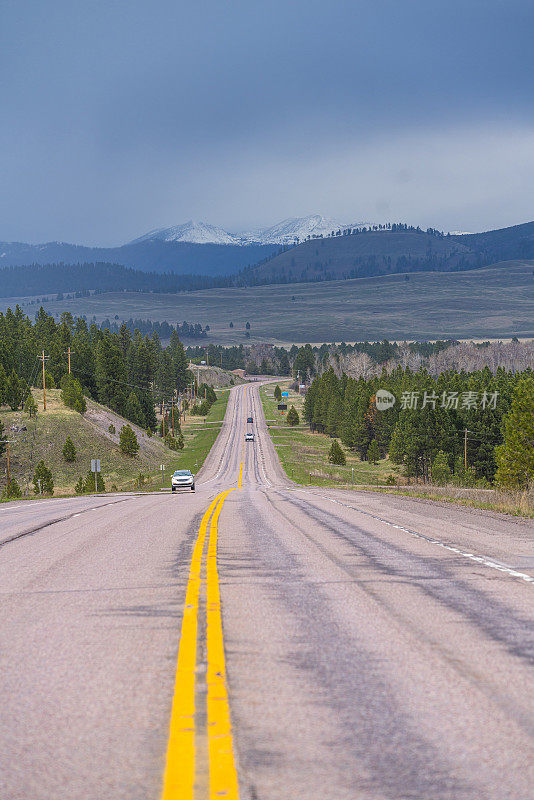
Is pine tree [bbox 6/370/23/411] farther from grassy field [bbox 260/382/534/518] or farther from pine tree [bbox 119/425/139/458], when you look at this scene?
grassy field [bbox 260/382/534/518]

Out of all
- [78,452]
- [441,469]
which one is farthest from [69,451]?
[441,469]

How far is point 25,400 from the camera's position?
89.1 metres

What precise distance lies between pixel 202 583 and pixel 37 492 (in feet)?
193

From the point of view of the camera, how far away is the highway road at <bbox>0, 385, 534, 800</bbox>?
3.66m

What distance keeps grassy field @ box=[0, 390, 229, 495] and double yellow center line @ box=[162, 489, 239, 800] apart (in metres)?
60.3

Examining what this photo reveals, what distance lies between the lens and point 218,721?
4320 mm

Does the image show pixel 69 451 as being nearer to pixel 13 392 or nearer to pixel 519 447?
pixel 13 392

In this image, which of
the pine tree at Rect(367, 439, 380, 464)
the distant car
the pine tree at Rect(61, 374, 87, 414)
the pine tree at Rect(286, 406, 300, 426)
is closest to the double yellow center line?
the distant car

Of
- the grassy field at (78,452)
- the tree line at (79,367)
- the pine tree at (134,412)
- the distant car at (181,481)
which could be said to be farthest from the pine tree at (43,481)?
the pine tree at (134,412)

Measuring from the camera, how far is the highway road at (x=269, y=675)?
3.66 metres

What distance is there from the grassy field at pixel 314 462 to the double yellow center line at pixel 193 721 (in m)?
56.6

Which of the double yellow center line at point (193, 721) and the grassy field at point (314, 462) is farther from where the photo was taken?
the grassy field at point (314, 462)

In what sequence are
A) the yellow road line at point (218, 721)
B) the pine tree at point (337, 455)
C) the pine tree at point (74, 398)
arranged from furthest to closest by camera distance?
1. the pine tree at point (337, 455)
2. the pine tree at point (74, 398)
3. the yellow road line at point (218, 721)

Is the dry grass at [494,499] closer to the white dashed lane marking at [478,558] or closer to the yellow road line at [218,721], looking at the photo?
the white dashed lane marking at [478,558]
